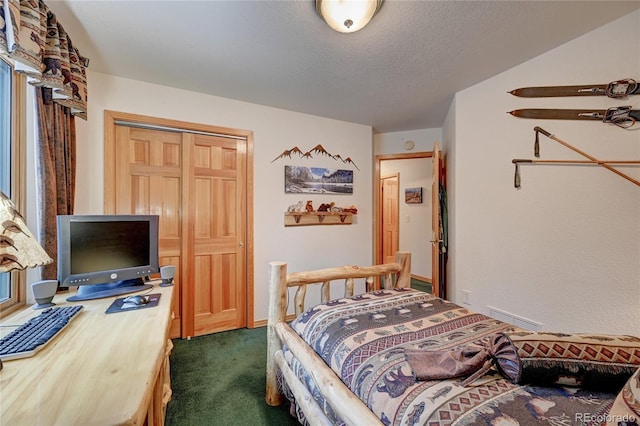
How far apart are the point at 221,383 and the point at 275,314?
0.79 meters

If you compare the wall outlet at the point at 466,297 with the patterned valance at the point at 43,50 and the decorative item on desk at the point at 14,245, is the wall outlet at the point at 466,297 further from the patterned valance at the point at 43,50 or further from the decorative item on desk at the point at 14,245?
the patterned valance at the point at 43,50

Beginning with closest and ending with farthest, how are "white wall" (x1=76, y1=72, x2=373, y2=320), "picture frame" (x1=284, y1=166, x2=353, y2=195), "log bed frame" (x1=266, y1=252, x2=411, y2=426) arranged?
"log bed frame" (x1=266, y1=252, x2=411, y2=426) → "white wall" (x1=76, y1=72, x2=373, y2=320) → "picture frame" (x1=284, y1=166, x2=353, y2=195)

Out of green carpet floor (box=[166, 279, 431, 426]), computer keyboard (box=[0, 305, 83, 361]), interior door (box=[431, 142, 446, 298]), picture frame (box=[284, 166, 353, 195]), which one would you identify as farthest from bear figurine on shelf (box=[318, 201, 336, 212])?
computer keyboard (box=[0, 305, 83, 361])

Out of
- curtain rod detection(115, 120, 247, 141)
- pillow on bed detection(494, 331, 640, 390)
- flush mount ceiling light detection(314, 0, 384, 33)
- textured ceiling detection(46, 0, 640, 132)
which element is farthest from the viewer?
curtain rod detection(115, 120, 247, 141)

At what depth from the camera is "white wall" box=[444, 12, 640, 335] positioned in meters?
1.67

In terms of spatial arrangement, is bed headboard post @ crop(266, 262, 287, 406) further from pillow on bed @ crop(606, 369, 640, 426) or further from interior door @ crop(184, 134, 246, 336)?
pillow on bed @ crop(606, 369, 640, 426)

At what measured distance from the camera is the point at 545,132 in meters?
2.02

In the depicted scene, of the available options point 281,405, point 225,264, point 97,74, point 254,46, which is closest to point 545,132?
point 254,46

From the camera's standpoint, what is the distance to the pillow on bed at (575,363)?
0.89 meters

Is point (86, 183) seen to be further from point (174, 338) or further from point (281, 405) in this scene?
point (281, 405)

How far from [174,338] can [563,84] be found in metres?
4.00

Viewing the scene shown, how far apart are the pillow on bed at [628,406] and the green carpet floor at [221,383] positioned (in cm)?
150

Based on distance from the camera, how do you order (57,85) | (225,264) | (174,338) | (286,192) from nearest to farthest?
(57,85), (174,338), (225,264), (286,192)

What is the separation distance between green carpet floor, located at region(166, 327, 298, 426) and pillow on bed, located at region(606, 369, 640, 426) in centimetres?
149
